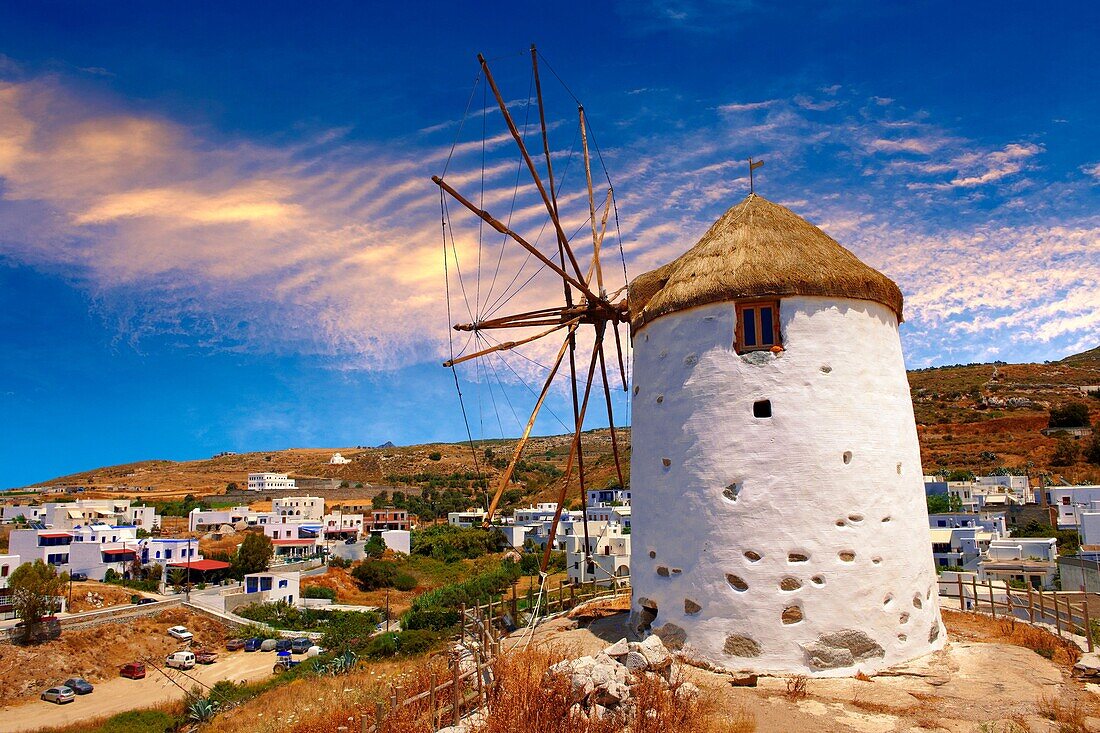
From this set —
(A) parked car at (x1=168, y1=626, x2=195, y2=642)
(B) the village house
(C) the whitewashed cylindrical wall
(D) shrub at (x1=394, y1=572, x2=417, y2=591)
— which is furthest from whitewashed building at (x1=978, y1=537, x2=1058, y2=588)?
(A) parked car at (x1=168, y1=626, x2=195, y2=642)

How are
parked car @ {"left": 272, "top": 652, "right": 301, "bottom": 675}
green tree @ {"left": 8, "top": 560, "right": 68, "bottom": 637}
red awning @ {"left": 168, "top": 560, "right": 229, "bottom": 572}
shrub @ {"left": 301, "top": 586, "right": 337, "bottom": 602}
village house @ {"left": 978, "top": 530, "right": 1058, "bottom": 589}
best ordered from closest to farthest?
parked car @ {"left": 272, "top": 652, "right": 301, "bottom": 675}, village house @ {"left": 978, "top": 530, "right": 1058, "bottom": 589}, green tree @ {"left": 8, "top": 560, "right": 68, "bottom": 637}, shrub @ {"left": 301, "top": 586, "right": 337, "bottom": 602}, red awning @ {"left": 168, "top": 560, "right": 229, "bottom": 572}

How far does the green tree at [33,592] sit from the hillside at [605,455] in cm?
2056

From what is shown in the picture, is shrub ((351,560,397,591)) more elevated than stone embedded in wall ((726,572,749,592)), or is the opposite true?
stone embedded in wall ((726,572,749,592))

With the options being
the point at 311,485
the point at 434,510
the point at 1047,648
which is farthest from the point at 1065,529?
the point at 311,485

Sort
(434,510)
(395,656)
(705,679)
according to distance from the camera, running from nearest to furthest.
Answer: (705,679)
(395,656)
(434,510)

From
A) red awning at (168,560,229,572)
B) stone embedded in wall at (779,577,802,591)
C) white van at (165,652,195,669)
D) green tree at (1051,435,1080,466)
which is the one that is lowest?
white van at (165,652,195,669)

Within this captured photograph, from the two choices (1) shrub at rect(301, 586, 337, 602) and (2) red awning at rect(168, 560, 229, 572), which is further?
(2) red awning at rect(168, 560, 229, 572)

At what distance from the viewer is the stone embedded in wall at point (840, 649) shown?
10250 millimetres

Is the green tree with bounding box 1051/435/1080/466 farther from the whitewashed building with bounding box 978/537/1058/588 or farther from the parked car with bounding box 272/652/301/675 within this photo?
the parked car with bounding box 272/652/301/675

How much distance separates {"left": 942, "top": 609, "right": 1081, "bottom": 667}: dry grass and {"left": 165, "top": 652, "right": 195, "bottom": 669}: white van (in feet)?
95.1

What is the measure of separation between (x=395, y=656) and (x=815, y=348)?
70.8 feet

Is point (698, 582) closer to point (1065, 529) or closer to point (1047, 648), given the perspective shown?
point (1047, 648)

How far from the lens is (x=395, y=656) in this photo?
27.1 metres

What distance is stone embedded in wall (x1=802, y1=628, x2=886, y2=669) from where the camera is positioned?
10250mm
